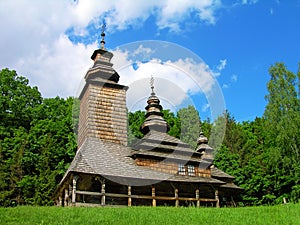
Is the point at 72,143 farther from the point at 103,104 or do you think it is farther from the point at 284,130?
the point at 284,130

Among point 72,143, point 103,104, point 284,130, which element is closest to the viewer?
point 103,104

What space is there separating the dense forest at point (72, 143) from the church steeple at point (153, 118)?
1678mm

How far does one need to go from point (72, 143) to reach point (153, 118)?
9.95 m

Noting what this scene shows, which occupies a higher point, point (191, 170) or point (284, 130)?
point (284, 130)

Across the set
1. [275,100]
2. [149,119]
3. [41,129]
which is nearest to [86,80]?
[149,119]

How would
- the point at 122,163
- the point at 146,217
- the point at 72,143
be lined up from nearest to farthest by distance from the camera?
the point at 146,217
the point at 122,163
the point at 72,143

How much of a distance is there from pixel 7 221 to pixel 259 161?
2732cm

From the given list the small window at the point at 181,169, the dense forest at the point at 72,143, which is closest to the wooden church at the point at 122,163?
the small window at the point at 181,169

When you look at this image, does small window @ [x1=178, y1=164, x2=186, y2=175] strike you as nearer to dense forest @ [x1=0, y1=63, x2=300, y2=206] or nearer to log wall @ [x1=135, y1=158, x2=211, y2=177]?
log wall @ [x1=135, y1=158, x2=211, y2=177]

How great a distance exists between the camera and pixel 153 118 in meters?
26.7

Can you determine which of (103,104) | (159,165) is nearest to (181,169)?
(159,165)

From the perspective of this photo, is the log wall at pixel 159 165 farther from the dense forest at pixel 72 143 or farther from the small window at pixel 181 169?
the dense forest at pixel 72 143

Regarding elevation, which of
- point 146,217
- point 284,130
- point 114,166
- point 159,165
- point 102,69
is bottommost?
point 146,217

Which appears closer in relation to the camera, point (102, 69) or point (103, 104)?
point (103, 104)
